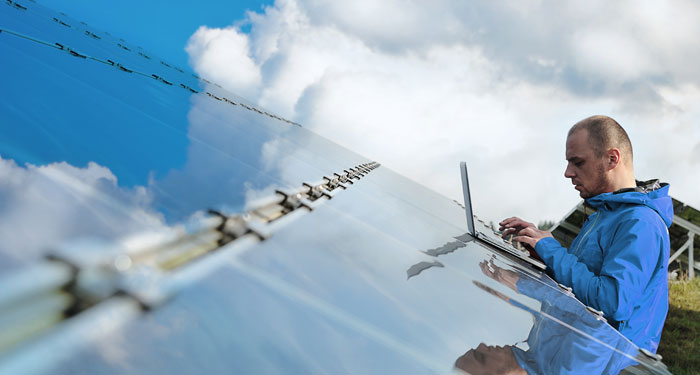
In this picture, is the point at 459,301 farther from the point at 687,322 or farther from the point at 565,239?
the point at 565,239

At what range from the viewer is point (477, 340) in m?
1.42

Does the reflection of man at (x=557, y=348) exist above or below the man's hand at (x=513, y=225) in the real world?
below

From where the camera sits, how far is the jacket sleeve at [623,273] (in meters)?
2.52

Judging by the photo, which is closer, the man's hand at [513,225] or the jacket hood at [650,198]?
the jacket hood at [650,198]

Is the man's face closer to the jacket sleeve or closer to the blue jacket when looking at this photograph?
the blue jacket

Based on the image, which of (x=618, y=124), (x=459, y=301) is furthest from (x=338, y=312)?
(x=618, y=124)

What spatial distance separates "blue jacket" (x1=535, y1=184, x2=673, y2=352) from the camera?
8.35 ft

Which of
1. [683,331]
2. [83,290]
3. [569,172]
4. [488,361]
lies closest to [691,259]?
[683,331]

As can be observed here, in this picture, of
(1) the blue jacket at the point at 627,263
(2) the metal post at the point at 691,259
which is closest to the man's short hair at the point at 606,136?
(1) the blue jacket at the point at 627,263

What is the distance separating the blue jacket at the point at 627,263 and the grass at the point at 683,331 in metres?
5.28

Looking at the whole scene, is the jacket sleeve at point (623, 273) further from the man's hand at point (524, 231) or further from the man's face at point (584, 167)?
the man's face at point (584, 167)

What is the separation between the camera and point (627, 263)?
8.40 feet

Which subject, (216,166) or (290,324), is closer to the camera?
(290,324)

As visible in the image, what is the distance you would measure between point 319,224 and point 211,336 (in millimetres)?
1232
